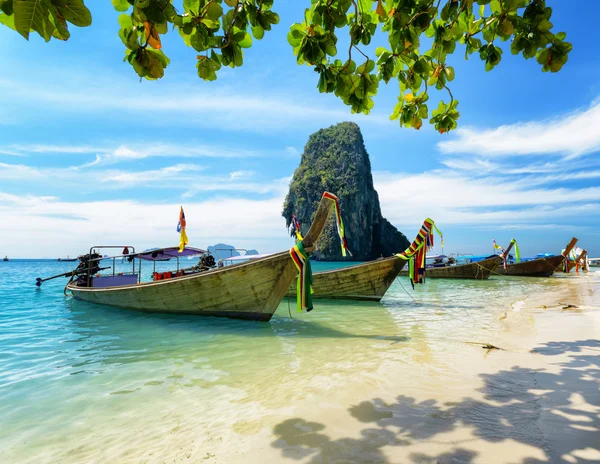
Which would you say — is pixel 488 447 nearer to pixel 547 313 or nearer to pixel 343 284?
pixel 547 313

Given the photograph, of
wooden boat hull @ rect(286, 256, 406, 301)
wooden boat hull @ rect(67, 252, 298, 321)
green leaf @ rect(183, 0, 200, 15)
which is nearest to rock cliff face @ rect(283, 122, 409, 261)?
wooden boat hull @ rect(286, 256, 406, 301)

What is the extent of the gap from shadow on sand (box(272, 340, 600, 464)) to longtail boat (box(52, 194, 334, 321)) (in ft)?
14.3

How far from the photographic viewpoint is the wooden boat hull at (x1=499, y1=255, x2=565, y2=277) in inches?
1053

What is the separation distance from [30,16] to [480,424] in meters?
4.03

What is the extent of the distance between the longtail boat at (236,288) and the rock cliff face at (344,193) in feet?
236

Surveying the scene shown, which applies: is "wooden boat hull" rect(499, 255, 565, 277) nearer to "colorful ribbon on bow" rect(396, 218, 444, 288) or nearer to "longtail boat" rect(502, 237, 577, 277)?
"longtail boat" rect(502, 237, 577, 277)

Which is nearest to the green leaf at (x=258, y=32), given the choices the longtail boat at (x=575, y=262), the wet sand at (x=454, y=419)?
the wet sand at (x=454, y=419)

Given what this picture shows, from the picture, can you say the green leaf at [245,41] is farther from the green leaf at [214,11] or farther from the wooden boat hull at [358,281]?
the wooden boat hull at [358,281]

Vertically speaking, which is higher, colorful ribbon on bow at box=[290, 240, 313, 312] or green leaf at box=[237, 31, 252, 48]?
green leaf at box=[237, 31, 252, 48]

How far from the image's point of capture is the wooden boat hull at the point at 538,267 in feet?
87.8

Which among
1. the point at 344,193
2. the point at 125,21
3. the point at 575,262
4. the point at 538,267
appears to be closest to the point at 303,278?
the point at 125,21

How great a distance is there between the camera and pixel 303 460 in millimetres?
2436

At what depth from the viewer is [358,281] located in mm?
12367

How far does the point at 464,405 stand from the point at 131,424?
3369mm
